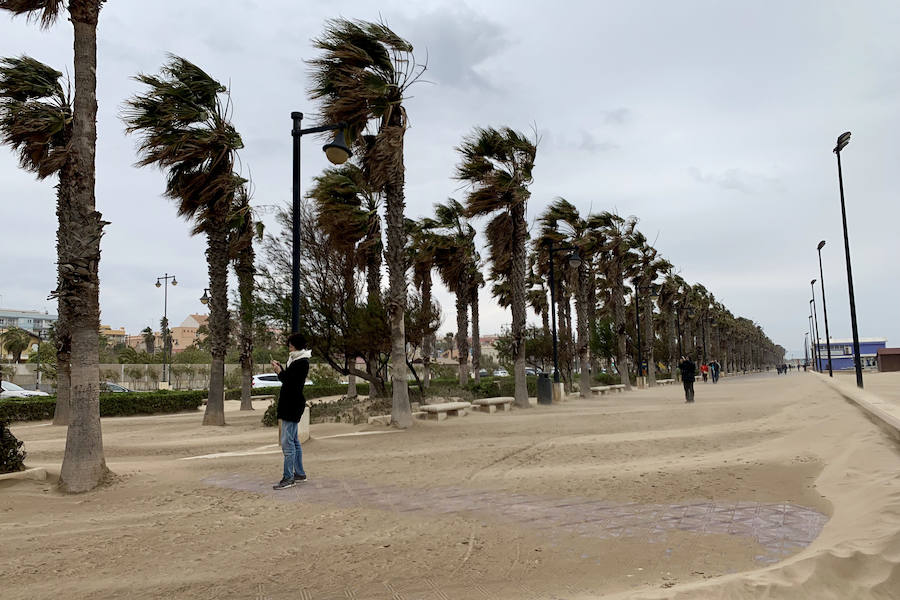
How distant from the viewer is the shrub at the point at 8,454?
6730 mm

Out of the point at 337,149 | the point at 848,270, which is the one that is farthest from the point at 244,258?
the point at 848,270

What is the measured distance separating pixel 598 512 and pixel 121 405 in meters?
23.2

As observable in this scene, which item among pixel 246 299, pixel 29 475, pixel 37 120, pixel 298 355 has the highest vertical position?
pixel 37 120

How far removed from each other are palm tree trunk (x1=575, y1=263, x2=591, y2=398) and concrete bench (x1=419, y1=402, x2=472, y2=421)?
470 inches

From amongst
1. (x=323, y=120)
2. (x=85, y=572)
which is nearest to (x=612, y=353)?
(x=323, y=120)

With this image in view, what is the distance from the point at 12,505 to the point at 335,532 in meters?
3.71

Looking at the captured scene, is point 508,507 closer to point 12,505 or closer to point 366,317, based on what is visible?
point 12,505

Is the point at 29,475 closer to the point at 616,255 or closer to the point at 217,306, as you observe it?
the point at 217,306

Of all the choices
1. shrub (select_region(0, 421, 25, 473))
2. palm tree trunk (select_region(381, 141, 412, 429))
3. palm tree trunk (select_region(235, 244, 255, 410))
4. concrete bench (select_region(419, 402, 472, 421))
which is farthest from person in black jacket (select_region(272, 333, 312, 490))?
palm tree trunk (select_region(235, 244, 255, 410))

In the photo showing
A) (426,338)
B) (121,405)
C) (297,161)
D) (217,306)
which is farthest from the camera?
(426,338)

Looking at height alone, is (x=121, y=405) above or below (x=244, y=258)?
below

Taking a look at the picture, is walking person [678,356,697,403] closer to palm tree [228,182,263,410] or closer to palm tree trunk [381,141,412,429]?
palm tree trunk [381,141,412,429]

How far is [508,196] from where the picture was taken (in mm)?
20922

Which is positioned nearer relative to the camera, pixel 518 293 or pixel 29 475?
pixel 29 475
